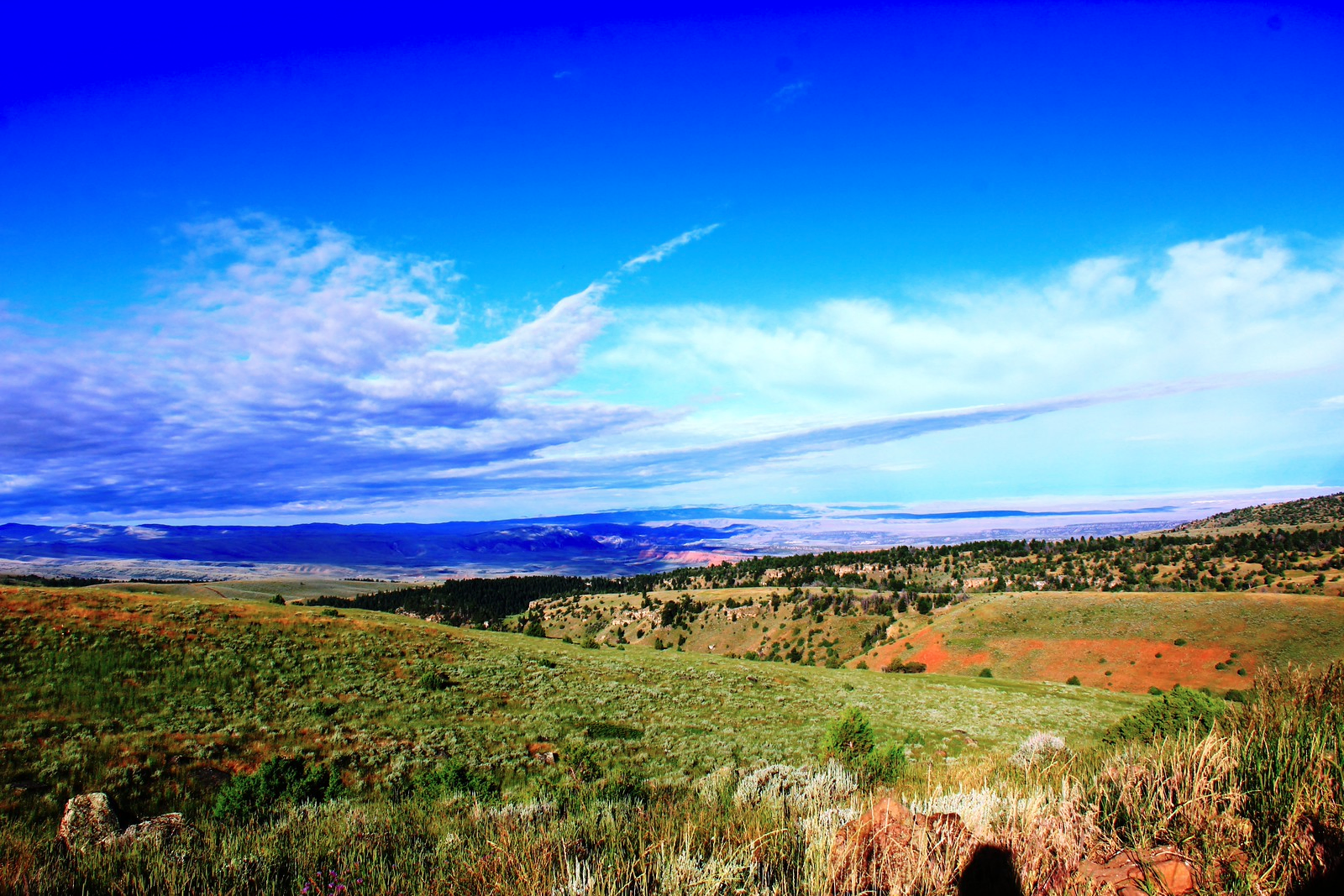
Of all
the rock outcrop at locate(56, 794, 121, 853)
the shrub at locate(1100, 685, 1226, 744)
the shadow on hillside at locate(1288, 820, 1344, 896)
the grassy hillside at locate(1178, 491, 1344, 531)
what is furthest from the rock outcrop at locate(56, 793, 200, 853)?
the grassy hillside at locate(1178, 491, 1344, 531)

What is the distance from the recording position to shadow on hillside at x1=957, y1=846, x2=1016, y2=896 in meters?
4.14

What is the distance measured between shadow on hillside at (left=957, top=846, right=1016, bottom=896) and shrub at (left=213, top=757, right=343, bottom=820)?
10815 millimetres

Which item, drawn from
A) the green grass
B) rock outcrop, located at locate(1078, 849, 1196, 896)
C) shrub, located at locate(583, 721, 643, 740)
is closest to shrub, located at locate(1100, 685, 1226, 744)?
the green grass

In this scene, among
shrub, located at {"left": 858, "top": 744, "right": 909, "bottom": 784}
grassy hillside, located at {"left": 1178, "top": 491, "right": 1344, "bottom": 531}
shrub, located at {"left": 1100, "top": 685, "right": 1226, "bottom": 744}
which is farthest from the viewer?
grassy hillside, located at {"left": 1178, "top": 491, "right": 1344, "bottom": 531}

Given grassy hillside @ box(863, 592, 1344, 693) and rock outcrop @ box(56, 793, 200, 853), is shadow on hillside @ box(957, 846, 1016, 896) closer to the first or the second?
rock outcrop @ box(56, 793, 200, 853)

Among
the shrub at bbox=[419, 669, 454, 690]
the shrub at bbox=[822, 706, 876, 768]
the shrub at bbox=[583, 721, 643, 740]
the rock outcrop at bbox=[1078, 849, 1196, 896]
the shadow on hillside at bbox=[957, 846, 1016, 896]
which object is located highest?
the rock outcrop at bbox=[1078, 849, 1196, 896]

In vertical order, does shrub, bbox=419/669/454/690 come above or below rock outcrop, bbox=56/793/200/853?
below

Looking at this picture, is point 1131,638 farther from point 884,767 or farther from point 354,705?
point 354,705

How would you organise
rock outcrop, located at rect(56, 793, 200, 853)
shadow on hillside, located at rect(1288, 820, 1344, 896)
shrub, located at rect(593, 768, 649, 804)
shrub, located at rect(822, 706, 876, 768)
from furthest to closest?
1. shrub, located at rect(822, 706, 876, 768)
2. shrub, located at rect(593, 768, 649, 804)
3. rock outcrop, located at rect(56, 793, 200, 853)
4. shadow on hillside, located at rect(1288, 820, 1344, 896)

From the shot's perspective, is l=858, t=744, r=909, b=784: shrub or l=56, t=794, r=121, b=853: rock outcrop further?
l=858, t=744, r=909, b=784: shrub

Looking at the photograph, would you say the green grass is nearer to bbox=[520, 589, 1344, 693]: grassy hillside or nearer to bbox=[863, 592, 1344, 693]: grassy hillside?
bbox=[863, 592, 1344, 693]: grassy hillside

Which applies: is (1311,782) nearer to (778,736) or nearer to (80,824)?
(80,824)

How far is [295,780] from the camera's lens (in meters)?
11.7

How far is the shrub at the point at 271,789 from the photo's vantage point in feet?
34.1
